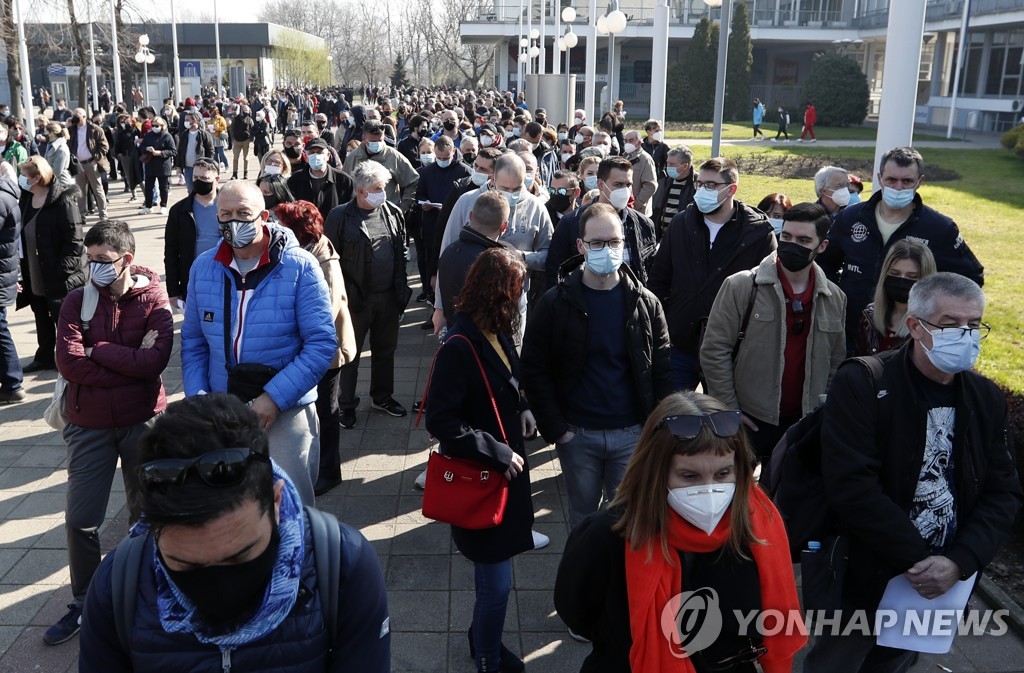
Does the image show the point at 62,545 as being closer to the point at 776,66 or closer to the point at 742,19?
the point at 742,19

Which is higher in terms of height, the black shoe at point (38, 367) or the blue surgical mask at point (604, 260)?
the blue surgical mask at point (604, 260)

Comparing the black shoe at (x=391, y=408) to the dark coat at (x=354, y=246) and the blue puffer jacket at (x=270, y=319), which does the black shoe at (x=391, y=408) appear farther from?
the blue puffer jacket at (x=270, y=319)

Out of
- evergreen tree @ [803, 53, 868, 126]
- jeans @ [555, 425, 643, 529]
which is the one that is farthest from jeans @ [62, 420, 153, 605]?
evergreen tree @ [803, 53, 868, 126]

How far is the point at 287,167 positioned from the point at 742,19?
4724cm

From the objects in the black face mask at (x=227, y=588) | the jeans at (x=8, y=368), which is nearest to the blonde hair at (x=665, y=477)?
the black face mask at (x=227, y=588)

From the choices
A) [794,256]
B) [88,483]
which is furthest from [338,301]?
[794,256]

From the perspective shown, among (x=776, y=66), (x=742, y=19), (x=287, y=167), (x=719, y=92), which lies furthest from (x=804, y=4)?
(x=287, y=167)

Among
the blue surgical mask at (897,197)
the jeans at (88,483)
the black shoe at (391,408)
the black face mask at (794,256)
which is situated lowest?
the black shoe at (391,408)

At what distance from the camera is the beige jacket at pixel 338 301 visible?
582 cm

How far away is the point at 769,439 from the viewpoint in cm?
482

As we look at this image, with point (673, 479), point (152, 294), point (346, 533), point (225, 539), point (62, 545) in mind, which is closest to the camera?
point (225, 539)

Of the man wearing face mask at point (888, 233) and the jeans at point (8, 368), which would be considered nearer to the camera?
the man wearing face mask at point (888, 233)

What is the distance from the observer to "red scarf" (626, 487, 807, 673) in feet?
8.24

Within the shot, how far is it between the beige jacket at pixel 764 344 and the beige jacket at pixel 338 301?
234 cm
